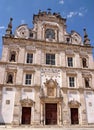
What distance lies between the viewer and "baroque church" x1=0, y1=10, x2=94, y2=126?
62.4 feet

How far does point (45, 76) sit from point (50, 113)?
5005mm

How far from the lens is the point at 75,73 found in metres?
22.2

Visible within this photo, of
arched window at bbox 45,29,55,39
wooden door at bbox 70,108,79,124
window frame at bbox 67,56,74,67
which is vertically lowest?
wooden door at bbox 70,108,79,124

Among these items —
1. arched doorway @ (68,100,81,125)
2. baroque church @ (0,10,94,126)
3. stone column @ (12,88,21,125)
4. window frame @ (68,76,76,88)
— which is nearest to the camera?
stone column @ (12,88,21,125)

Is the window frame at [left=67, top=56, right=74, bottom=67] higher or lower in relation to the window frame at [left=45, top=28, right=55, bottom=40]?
lower

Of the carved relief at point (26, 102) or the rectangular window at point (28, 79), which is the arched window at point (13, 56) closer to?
the rectangular window at point (28, 79)

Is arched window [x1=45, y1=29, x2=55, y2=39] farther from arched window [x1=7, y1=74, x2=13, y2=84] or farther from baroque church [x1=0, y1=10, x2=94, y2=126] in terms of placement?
arched window [x1=7, y1=74, x2=13, y2=84]

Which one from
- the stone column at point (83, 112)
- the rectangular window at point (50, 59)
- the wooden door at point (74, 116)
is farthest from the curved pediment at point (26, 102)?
the stone column at point (83, 112)

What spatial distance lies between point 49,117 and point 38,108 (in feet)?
6.10

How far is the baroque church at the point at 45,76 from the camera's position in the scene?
62.4 feet

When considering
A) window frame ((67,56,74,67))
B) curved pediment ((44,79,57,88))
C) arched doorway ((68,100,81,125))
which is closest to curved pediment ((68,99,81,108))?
arched doorway ((68,100,81,125))

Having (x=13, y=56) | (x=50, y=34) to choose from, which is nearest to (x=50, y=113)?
(x=13, y=56)

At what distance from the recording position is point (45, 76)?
21.1 m

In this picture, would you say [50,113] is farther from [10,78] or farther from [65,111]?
[10,78]
